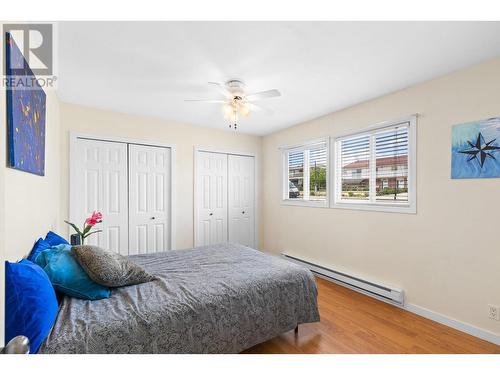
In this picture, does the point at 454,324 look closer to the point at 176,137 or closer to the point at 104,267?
the point at 104,267

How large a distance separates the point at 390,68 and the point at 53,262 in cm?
305

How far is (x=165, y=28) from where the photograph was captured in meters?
1.64

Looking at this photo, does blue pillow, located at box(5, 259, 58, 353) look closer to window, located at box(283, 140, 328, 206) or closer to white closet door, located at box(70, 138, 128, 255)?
white closet door, located at box(70, 138, 128, 255)

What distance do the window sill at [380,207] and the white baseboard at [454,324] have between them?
1.01 metres

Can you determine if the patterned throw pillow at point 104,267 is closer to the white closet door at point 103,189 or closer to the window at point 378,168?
the white closet door at point 103,189

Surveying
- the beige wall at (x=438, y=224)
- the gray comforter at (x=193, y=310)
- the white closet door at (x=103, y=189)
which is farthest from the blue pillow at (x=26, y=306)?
the beige wall at (x=438, y=224)

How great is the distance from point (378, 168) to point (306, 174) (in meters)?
1.21

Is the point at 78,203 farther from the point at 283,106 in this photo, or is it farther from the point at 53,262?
the point at 283,106

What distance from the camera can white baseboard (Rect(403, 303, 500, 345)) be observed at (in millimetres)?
2033

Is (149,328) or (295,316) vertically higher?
(149,328)

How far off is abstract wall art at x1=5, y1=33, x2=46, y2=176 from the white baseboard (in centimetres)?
356

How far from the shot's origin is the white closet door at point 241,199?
4512mm
